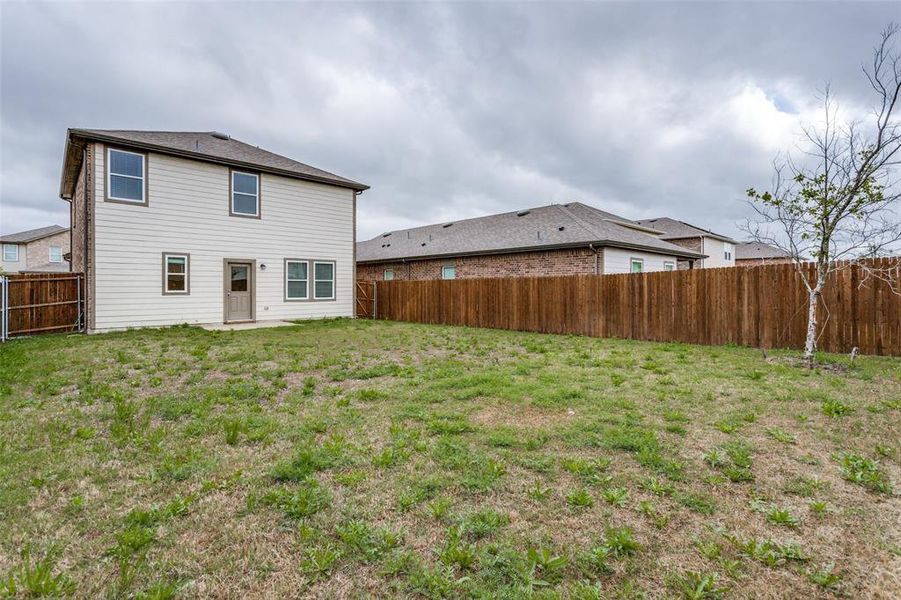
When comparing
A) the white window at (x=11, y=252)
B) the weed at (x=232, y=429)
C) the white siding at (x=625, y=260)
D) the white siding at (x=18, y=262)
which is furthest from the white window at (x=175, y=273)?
the white window at (x=11, y=252)

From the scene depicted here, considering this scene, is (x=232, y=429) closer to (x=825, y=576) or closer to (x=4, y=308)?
(x=825, y=576)

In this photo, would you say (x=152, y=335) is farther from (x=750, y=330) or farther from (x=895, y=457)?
(x=750, y=330)

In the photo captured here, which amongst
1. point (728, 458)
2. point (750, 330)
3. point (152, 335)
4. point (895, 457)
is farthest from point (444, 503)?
point (152, 335)

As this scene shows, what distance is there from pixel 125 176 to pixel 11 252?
1571 inches

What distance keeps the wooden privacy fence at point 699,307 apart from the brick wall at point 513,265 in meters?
2.63

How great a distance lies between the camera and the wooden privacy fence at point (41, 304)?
11141mm

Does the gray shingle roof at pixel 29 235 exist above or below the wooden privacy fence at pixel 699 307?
above

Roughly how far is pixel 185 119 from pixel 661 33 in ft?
65.9

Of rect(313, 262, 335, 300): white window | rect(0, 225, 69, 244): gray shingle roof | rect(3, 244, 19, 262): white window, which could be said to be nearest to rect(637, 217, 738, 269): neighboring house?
rect(313, 262, 335, 300): white window

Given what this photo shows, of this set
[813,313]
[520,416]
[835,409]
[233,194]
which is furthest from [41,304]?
[813,313]

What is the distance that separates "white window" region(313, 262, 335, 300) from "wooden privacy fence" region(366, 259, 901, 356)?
4635 millimetres

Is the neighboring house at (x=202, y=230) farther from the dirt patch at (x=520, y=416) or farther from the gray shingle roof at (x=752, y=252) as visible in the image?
the gray shingle roof at (x=752, y=252)

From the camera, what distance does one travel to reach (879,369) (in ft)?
21.6

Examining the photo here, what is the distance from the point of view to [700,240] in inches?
1161
